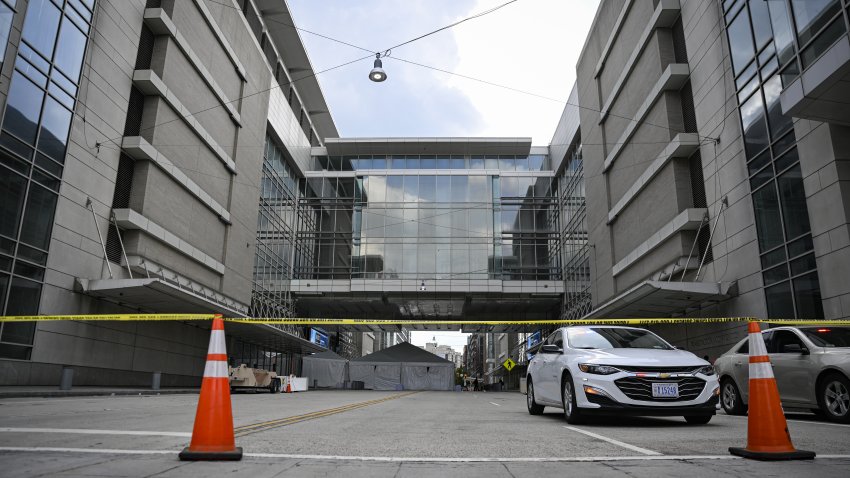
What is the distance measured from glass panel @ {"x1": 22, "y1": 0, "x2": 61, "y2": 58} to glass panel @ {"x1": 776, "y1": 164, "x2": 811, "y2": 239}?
24.0 meters

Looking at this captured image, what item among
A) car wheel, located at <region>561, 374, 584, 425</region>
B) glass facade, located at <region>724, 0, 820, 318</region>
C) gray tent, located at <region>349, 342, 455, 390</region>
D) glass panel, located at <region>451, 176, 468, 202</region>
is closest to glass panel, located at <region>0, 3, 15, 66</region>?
car wheel, located at <region>561, 374, 584, 425</region>

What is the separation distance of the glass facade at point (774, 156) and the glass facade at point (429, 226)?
27.0 metres

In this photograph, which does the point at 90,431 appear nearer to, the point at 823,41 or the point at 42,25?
the point at 823,41

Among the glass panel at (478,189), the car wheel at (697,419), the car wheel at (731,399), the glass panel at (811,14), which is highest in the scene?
the glass panel at (478,189)

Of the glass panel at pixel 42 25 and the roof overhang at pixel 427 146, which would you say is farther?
the roof overhang at pixel 427 146

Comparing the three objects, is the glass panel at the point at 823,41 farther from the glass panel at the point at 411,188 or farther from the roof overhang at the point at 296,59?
the glass panel at the point at 411,188

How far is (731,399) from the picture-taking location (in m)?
11.8

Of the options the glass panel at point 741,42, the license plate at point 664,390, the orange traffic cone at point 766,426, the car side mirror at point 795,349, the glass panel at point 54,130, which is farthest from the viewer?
the glass panel at point 741,42

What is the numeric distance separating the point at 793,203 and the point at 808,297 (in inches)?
Result: 112

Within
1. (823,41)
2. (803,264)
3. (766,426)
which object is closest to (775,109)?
(823,41)

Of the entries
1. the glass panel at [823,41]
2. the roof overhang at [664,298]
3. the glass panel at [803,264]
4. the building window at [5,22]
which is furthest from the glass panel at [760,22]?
the building window at [5,22]

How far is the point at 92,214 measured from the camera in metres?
22.8

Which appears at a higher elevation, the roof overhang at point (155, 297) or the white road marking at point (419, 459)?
the roof overhang at point (155, 297)

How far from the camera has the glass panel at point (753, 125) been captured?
1977cm
